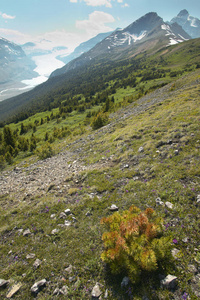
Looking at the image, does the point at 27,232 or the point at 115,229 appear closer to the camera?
the point at 115,229

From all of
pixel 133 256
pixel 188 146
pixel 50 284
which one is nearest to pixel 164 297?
pixel 133 256

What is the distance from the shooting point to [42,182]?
1491 centimetres

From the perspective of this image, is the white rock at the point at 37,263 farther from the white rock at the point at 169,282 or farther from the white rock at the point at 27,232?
the white rock at the point at 169,282

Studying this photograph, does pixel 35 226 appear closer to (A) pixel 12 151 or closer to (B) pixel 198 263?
(B) pixel 198 263

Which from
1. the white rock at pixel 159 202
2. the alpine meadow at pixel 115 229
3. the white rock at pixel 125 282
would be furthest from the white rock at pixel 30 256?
the white rock at pixel 159 202

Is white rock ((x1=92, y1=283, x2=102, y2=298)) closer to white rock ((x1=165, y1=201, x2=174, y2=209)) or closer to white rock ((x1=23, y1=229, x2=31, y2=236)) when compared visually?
white rock ((x1=165, y1=201, x2=174, y2=209))

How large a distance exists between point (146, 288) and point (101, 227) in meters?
3.30

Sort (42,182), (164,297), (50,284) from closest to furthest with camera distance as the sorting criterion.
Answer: (164,297), (50,284), (42,182)

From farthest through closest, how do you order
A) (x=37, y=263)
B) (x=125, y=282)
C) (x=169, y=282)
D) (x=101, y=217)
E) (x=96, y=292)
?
1. (x=101, y=217)
2. (x=37, y=263)
3. (x=96, y=292)
4. (x=125, y=282)
5. (x=169, y=282)

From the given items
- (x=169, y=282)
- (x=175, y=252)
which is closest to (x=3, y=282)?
(x=169, y=282)

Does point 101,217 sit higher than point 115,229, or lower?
lower

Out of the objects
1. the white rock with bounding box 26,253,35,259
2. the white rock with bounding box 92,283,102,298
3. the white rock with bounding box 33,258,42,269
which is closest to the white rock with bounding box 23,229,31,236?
the white rock with bounding box 26,253,35,259

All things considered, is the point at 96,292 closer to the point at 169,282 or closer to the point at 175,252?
the point at 169,282

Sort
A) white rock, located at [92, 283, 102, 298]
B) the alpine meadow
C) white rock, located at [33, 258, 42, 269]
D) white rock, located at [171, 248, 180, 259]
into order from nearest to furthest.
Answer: the alpine meadow, white rock, located at [92, 283, 102, 298], white rock, located at [171, 248, 180, 259], white rock, located at [33, 258, 42, 269]
